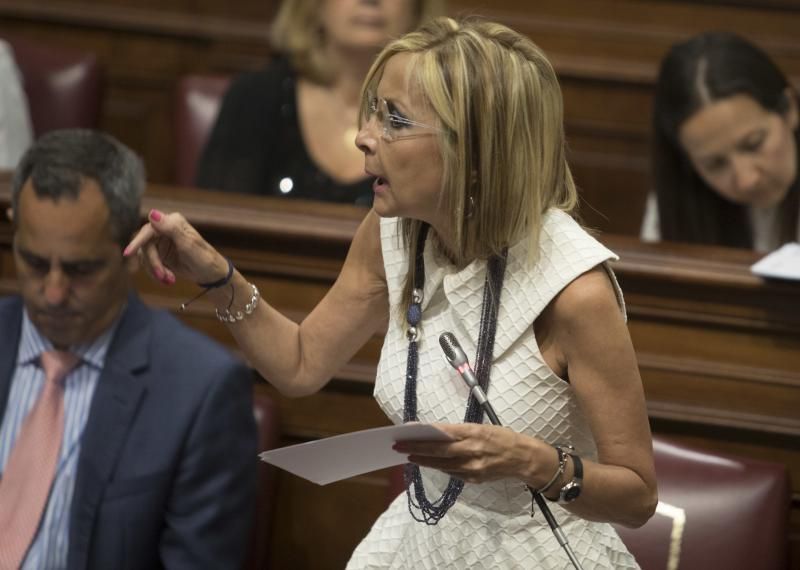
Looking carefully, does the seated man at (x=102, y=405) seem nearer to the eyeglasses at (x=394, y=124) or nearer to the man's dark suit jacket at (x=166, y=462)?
the man's dark suit jacket at (x=166, y=462)

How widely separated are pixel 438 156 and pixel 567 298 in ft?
0.61

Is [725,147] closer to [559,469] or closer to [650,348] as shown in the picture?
[650,348]

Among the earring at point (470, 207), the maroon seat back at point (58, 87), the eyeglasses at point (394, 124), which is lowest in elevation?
the maroon seat back at point (58, 87)

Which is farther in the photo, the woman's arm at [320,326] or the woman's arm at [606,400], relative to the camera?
the woman's arm at [320,326]

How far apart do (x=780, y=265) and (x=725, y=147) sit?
22.7 inches

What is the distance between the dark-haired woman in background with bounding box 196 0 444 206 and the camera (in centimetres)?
277

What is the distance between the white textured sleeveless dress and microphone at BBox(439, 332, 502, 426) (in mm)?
81

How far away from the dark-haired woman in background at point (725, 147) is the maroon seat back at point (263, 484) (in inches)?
34.5

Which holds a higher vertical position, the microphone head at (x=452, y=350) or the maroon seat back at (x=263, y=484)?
the microphone head at (x=452, y=350)

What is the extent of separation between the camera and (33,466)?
1.92 m

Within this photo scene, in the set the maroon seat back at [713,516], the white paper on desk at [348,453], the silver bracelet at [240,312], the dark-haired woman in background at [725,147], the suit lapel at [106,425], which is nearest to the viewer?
the white paper on desk at [348,453]

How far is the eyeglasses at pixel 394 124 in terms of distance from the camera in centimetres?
131

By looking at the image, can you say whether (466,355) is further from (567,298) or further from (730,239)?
(730,239)

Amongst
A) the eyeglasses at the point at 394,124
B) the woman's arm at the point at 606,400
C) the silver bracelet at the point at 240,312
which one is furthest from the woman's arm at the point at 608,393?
the silver bracelet at the point at 240,312
